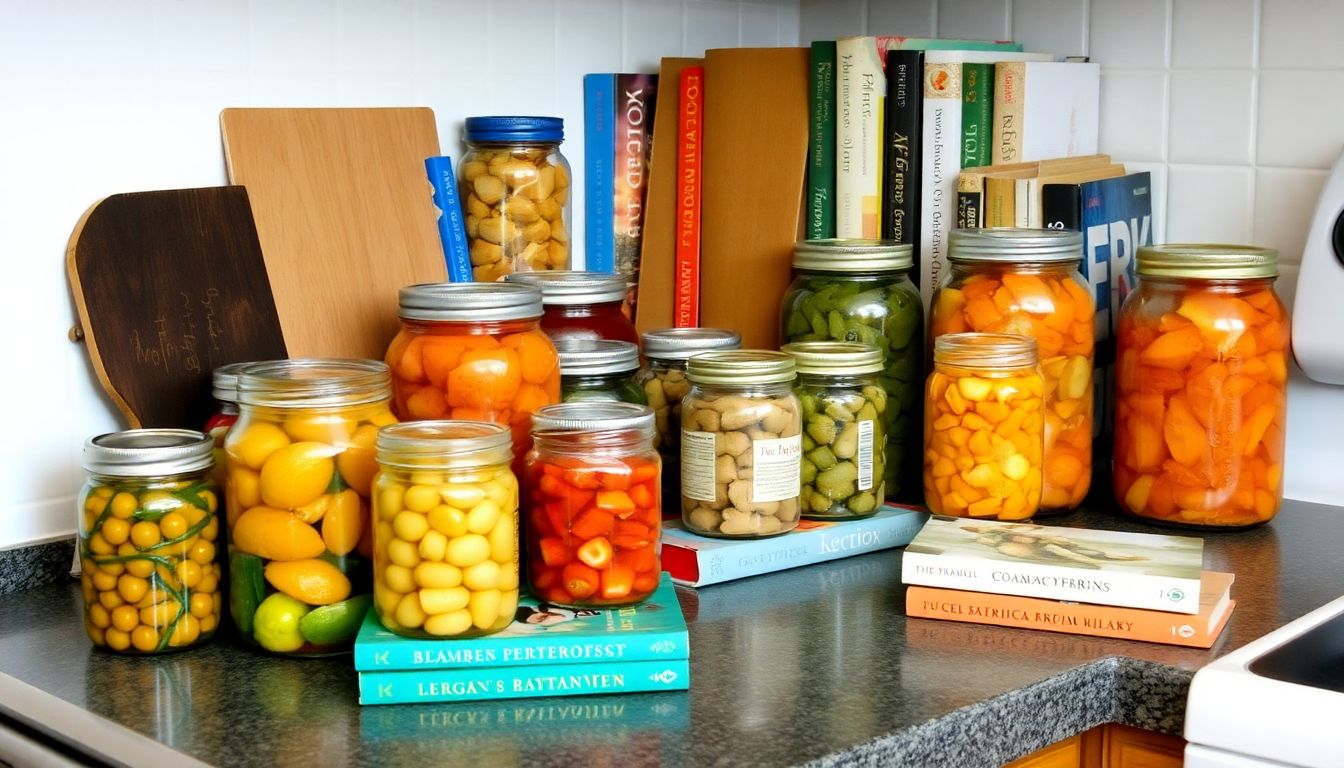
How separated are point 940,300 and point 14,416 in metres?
0.88

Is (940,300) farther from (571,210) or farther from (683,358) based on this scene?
(571,210)

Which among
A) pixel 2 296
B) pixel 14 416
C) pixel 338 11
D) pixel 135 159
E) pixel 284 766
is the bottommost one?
pixel 284 766

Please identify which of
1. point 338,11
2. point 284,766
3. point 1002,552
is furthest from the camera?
point 338,11

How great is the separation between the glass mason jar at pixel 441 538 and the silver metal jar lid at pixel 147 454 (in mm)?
170

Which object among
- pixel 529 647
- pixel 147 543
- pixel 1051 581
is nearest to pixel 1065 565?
pixel 1051 581

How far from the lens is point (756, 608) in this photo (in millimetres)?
1235

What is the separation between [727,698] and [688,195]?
0.85 m

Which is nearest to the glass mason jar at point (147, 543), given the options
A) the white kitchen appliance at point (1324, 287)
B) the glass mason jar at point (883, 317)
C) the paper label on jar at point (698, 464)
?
the paper label on jar at point (698, 464)

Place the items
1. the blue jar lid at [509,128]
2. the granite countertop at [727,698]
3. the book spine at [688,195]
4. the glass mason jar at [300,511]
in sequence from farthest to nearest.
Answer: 1. the book spine at [688,195]
2. the blue jar lid at [509,128]
3. the glass mason jar at [300,511]
4. the granite countertop at [727,698]

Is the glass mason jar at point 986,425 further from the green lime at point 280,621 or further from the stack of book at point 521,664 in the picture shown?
the green lime at point 280,621

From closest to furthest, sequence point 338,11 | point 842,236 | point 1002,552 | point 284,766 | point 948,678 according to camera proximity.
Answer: point 284,766, point 948,678, point 1002,552, point 338,11, point 842,236

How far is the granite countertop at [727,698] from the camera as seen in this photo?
3.13 ft

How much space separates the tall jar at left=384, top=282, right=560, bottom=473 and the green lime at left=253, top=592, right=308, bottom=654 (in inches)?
7.8

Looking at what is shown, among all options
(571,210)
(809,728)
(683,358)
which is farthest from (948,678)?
(571,210)
